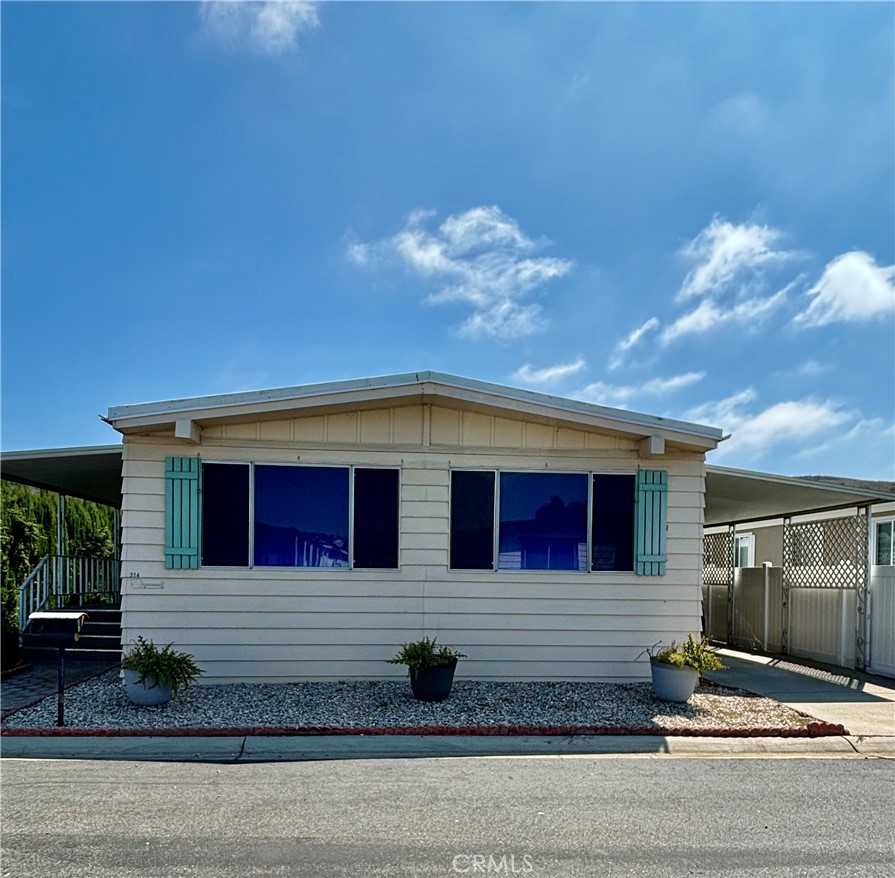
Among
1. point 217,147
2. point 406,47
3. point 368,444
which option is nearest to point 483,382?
point 368,444

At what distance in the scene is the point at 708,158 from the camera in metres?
10.2

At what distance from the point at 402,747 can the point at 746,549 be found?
13254 mm

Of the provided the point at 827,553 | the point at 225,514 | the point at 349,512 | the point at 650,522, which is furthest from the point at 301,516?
the point at 827,553

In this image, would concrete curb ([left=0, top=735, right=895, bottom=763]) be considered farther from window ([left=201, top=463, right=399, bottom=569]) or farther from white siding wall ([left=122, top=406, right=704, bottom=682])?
window ([left=201, top=463, right=399, bottom=569])

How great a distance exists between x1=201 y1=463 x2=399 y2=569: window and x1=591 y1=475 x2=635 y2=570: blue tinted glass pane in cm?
232

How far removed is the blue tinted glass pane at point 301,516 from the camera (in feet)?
25.9

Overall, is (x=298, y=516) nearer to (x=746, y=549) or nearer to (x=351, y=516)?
(x=351, y=516)

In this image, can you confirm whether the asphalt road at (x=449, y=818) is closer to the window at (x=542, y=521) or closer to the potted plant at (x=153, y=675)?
the potted plant at (x=153, y=675)

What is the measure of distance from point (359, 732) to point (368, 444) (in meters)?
3.12

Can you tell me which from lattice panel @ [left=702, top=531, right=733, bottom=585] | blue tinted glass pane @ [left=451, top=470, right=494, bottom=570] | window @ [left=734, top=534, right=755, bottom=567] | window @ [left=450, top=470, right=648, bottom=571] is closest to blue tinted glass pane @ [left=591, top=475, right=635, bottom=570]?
window @ [left=450, top=470, right=648, bottom=571]

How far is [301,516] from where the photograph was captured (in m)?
7.96

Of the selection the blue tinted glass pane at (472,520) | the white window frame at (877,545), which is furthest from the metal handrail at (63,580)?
the white window frame at (877,545)

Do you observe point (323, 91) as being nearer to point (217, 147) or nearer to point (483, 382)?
point (217, 147)

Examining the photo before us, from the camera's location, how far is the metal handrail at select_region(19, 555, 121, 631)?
10219 millimetres
